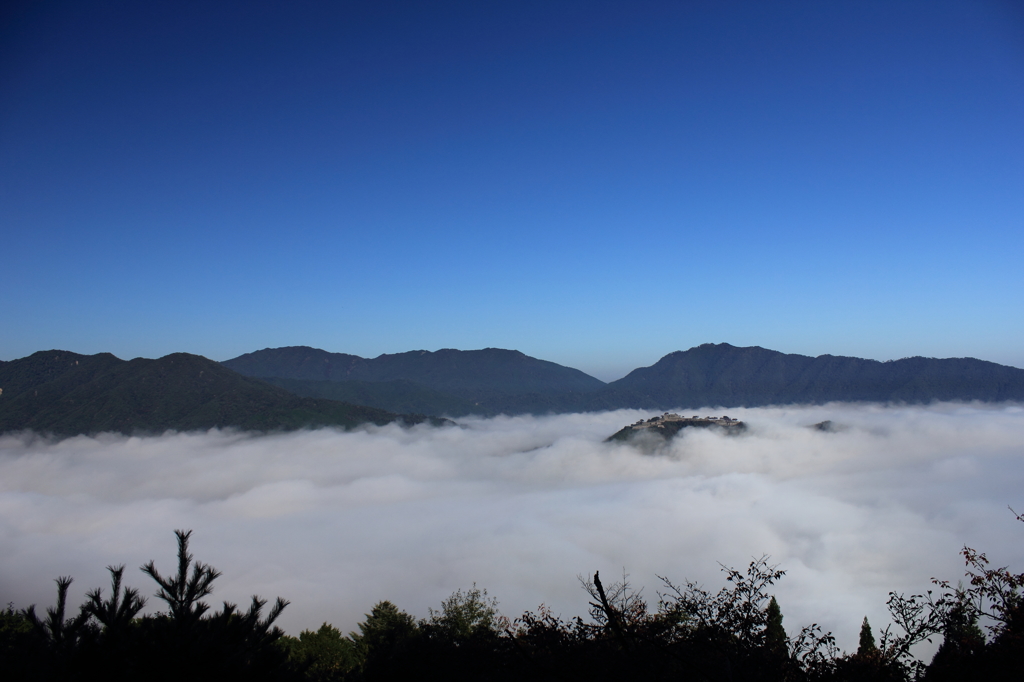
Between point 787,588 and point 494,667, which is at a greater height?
point 494,667

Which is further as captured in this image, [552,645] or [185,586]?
[552,645]

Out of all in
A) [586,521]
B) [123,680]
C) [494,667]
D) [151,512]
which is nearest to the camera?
[123,680]

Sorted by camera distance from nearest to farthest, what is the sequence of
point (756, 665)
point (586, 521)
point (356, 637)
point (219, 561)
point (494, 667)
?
point (756, 665) → point (494, 667) → point (356, 637) → point (219, 561) → point (586, 521)

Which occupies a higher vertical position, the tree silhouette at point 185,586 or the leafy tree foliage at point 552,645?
the tree silhouette at point 185,586

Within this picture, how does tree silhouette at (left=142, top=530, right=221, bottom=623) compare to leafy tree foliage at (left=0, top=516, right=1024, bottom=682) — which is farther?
tree silhouette at (left=142, top=530, right=221, bottom=623)

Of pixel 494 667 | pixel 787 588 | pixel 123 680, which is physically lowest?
pixel 787 588

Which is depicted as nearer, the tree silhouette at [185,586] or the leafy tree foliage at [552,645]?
the leafy tree foliage at [552,645]

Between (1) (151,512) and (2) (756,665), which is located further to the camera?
(1) (151,512)

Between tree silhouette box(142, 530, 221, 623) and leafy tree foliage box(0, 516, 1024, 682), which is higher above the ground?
tree silhouette box(142, 530, 221, 623)

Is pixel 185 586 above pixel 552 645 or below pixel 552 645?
above

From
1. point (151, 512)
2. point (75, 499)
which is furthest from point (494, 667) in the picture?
point (75, 499)

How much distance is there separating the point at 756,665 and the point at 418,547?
141 meters

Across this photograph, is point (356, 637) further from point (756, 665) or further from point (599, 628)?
point (756, 665)

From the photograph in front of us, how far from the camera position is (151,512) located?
187250 millimetres
